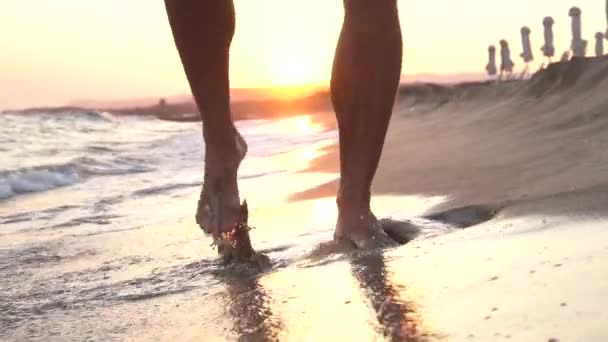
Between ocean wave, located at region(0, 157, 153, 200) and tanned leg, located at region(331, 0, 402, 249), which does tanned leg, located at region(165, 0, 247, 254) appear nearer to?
tanned leg, located at region(331, 0, 402, 249)

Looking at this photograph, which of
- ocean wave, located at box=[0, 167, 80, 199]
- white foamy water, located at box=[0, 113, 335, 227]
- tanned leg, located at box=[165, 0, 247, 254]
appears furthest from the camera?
ocean wave, located at box=[0, 167, 80, 199]

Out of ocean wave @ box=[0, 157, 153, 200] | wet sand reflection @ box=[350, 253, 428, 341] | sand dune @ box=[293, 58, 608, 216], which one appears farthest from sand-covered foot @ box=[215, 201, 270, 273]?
ocean wave @ box=[0, 157, 153, 200]

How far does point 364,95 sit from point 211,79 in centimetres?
37

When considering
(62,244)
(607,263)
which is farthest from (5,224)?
(607,263)

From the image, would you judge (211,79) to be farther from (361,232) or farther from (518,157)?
(518,157)

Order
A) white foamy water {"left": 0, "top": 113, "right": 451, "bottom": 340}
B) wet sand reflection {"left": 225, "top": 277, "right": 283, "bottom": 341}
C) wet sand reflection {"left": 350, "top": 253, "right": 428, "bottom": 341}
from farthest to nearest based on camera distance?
white foamy water {"left": 0, "top": 113, "right": 451, "bottom": 340} → wet sand reflection {"left": 225, "top": 277, "right": 283, "bottom": 341} → wet sand reflection {"left": 350, "top": 253, "right": 428, "bottom": 341}

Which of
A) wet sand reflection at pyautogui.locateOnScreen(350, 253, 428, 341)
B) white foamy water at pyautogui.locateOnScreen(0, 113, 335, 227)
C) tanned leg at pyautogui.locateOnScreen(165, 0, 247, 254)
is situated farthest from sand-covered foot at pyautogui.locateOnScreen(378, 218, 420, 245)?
white foamy water at pyautogui.locateOnScreen(0, 113, 335, 227)

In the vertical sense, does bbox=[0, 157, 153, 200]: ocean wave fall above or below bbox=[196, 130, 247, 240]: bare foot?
below

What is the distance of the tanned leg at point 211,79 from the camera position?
6.09 feet

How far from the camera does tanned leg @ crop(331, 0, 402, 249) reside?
175 centimetres

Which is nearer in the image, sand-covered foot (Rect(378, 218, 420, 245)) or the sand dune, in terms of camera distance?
sand-covered foot (Rect(378, 218, 420, 245))

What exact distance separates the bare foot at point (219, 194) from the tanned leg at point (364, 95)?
0.24 m

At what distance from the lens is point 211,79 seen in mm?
1887

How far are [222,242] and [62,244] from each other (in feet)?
2.86
